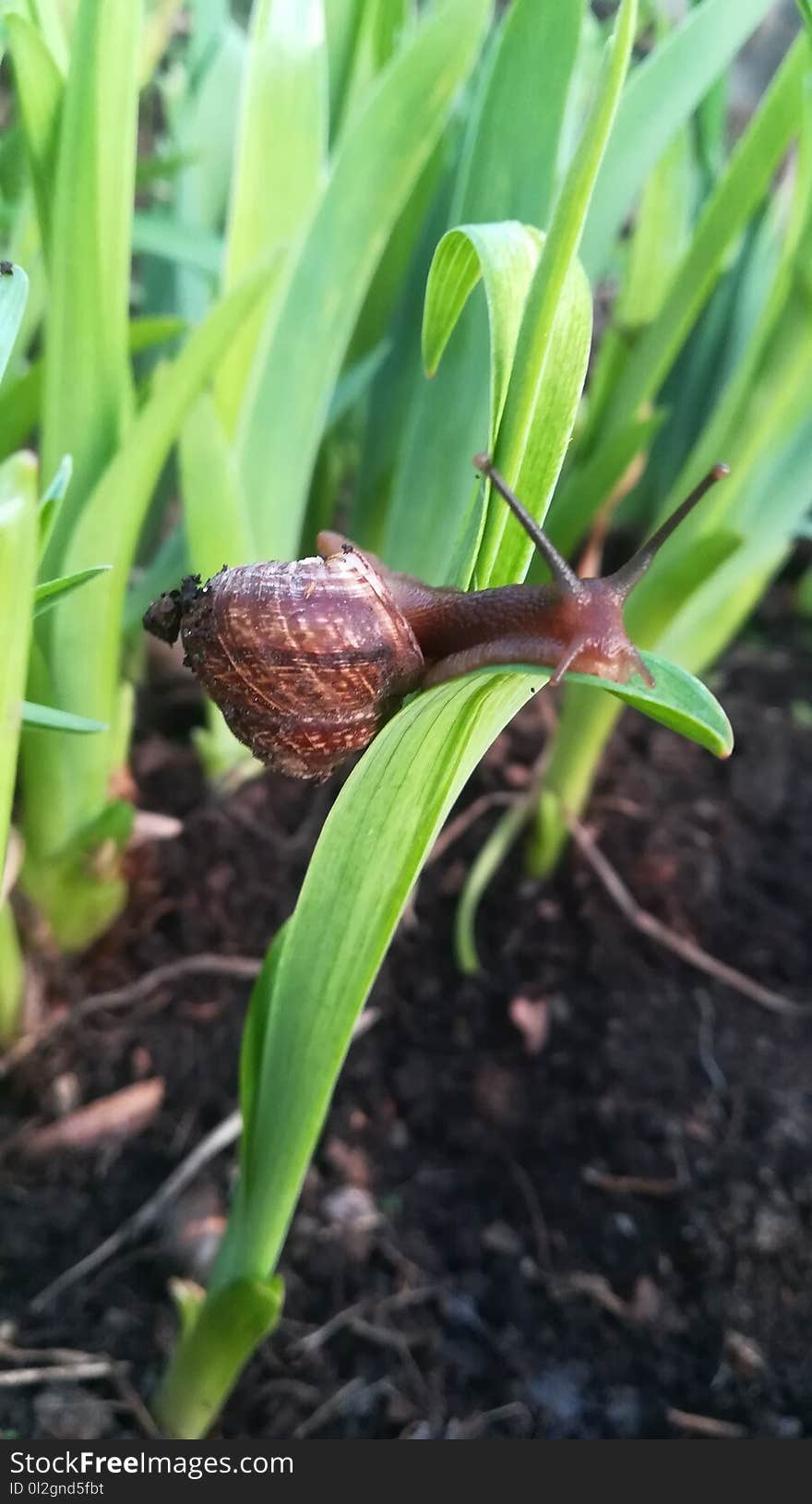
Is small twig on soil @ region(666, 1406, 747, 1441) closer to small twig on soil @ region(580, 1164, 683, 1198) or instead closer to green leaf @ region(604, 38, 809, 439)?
small twig on soil @ region(580, 1164, 683, 1198)

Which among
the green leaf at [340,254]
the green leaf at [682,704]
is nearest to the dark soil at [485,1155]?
the green leaf at [340,254]

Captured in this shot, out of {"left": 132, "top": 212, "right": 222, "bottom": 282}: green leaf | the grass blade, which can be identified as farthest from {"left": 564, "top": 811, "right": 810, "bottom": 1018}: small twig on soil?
{"left": 132, "top": 212, "right": 222, "bottom": 282}: green leaf

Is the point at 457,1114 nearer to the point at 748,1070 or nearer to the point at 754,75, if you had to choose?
the point at 748,1070

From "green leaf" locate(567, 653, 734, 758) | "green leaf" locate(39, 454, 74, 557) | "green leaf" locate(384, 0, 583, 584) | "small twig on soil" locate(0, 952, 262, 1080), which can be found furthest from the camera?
"small twig on soil" locate(0, 952, 262, 1080)

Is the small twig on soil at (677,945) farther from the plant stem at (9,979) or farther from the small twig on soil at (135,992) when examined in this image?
the plant stem at (9,979)

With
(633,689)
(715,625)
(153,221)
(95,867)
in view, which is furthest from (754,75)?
(633,689)

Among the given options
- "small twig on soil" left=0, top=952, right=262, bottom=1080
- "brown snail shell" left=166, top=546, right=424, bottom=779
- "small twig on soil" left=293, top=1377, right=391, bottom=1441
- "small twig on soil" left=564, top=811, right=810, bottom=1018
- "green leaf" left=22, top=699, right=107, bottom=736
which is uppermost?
"brown snail shell" left=166, top=546, right=424, bottom=779
